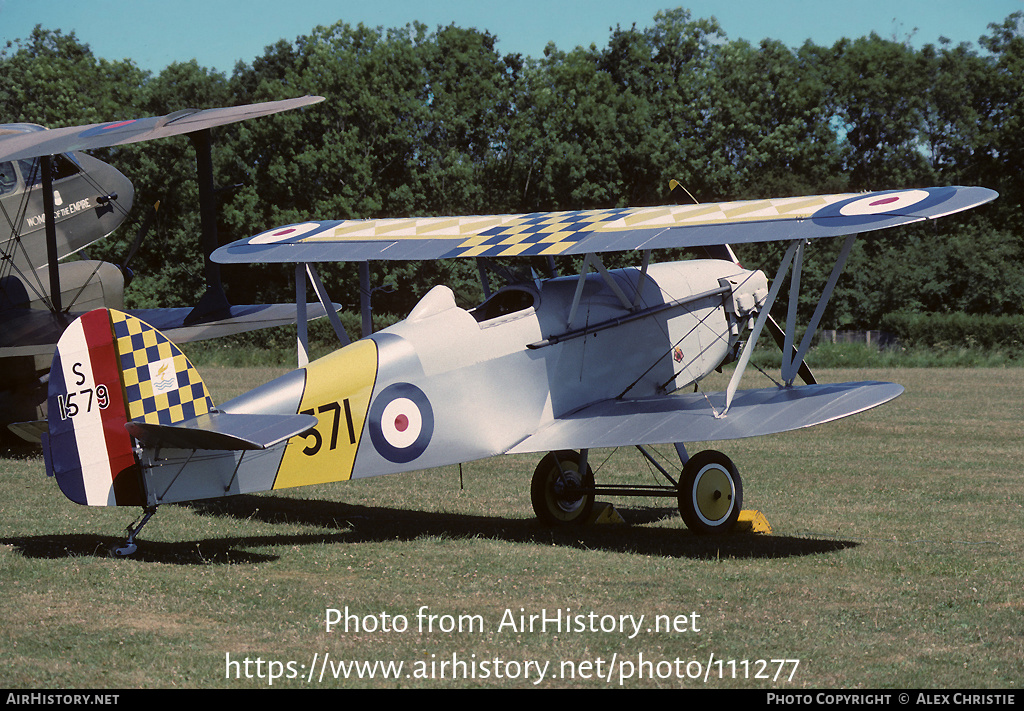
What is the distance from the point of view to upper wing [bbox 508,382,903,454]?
818cm

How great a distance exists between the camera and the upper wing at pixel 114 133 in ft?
38.0

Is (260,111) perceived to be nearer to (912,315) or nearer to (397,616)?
(397,616)

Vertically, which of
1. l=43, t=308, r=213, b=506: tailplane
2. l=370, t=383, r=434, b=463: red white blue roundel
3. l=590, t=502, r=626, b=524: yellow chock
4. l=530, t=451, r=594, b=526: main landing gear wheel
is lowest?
l=590, t=502, r=626, b=524: yellow chock

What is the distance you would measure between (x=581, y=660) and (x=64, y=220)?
11.5 metres

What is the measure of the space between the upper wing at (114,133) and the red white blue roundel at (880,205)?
6.20 metres

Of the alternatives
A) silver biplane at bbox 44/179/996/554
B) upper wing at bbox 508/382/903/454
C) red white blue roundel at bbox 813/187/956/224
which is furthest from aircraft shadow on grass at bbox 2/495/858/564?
red white blue roundel at bbox 813/187/956/224

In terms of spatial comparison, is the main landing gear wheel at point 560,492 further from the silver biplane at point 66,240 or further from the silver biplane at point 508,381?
the silver biplane at point 66,240

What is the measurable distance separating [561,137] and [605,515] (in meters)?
41.8

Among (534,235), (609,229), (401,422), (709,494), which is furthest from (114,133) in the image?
(709,494)

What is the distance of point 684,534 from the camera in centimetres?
918

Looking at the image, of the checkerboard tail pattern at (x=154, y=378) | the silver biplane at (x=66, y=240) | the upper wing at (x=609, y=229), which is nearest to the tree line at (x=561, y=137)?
the silver biplane at (x=66, y=240)

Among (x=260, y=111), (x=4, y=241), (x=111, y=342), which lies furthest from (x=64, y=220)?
(x=111, y=342)

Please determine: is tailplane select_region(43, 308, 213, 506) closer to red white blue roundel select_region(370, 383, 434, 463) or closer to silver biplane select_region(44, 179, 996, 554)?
silver biplane select_region(44, 179, 996, 554)

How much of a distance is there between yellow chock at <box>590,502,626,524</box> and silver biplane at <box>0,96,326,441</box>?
18.3ft
